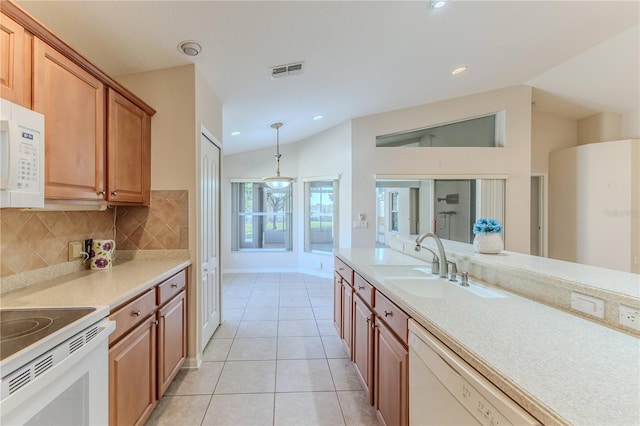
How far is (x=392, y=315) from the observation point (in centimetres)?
144

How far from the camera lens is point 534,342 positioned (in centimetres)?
91

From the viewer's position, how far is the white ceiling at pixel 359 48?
180cm

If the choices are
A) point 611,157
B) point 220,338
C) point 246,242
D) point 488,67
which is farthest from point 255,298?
point 611,157

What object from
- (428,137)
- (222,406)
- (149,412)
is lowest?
(222,406)

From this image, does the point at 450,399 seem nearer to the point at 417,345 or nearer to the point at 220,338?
the point at 417,345

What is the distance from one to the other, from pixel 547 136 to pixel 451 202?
251cm

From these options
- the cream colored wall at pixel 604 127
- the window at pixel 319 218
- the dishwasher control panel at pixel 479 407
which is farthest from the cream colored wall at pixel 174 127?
the cream colored wall at pixel 604 127

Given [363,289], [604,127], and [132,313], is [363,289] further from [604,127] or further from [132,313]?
[604,127]

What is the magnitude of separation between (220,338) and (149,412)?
1221mm

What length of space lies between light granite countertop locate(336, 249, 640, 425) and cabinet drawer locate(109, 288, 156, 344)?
1401 millimetres

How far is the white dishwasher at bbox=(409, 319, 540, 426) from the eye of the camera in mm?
718

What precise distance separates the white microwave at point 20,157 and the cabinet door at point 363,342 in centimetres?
182

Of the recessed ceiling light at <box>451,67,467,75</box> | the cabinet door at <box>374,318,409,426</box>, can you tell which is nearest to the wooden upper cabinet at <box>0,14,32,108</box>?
the cabinet door at <box>374,318,409,426</box>

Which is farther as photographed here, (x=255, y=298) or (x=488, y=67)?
(x=255, y=298)
